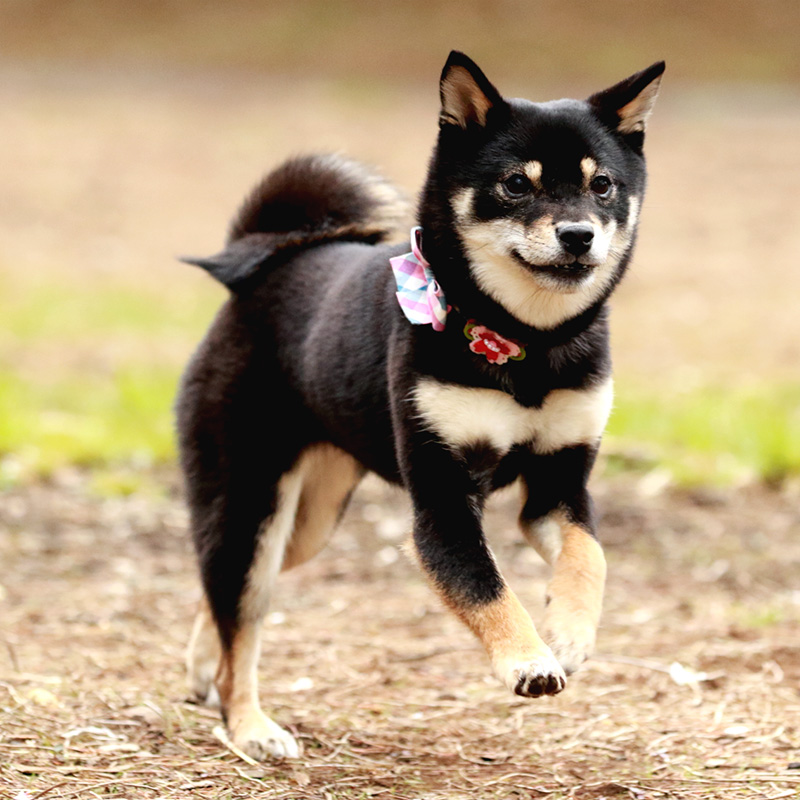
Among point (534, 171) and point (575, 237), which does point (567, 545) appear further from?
point (534, 171)

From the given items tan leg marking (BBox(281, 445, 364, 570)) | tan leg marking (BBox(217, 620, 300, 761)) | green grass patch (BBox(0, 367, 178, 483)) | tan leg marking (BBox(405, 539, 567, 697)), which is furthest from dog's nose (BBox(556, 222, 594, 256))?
green grass patch (BBox(0, 367, 178, 483))

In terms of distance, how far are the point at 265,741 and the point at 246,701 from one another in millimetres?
222

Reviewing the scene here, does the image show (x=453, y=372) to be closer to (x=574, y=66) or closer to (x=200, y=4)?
(x=574, y=66)

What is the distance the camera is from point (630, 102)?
11.7 ft

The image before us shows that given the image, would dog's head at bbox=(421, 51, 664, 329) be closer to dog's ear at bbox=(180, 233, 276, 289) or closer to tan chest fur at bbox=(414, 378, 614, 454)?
tan chest fur at bbox=(414, 378, 614, 454)

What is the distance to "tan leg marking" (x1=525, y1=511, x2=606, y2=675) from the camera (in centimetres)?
319

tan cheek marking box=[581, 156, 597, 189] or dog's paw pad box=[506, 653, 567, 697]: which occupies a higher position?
tan cheek marking box=[581, 156, 597, 189]

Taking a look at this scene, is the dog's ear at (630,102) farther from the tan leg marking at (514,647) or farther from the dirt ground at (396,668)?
the dirt ground at (396,668)

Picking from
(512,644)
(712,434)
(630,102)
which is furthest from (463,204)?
(712,434)

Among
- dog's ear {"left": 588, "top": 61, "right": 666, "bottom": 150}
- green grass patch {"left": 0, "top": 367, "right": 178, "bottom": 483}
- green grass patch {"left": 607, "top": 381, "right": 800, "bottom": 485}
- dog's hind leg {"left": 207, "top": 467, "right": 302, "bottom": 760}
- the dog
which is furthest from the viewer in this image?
green grass patch {"left": 0, "top": 367, "right": 178, "bottom": 483}

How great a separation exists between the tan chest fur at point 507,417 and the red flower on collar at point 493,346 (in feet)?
0.31

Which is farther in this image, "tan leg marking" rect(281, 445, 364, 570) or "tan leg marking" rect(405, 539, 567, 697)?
"tan leg marking" rect(281, 445, 364, 570)

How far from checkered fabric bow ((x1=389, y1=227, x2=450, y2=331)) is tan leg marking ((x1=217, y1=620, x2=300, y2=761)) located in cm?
122

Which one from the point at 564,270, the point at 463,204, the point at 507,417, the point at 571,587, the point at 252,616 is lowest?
the point at 252,616
